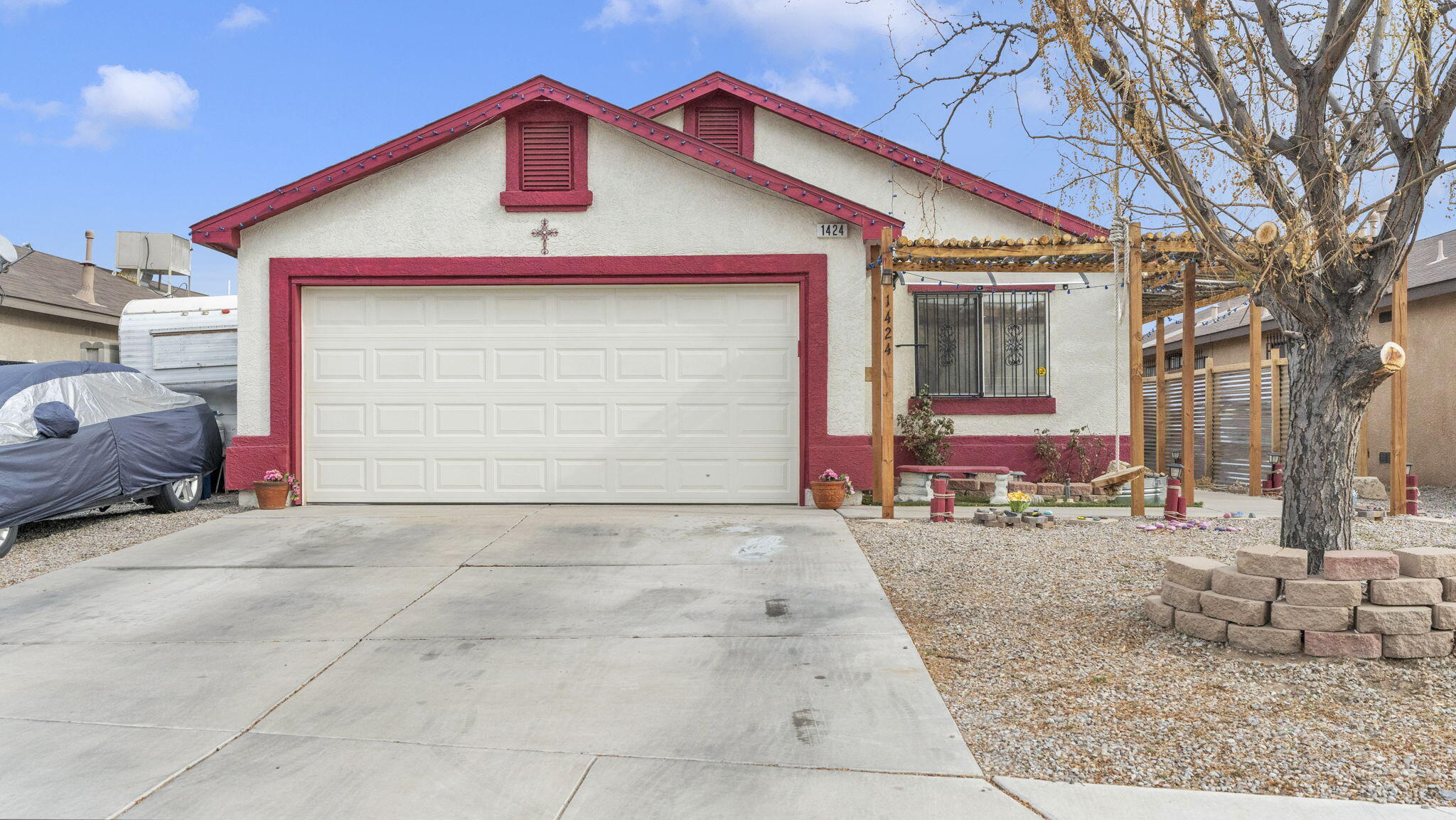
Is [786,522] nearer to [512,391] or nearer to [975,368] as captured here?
[512,391]

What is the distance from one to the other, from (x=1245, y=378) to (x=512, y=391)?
397 inches

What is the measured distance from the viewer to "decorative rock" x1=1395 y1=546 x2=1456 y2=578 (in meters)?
4.40

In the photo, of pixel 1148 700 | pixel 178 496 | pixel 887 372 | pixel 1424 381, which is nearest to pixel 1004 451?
pixel 887 372

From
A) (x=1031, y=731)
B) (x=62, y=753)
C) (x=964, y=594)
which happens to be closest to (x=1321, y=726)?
(x=1031, y=731)

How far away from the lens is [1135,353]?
29.7 ft

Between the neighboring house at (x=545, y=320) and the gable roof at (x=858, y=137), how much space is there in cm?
213

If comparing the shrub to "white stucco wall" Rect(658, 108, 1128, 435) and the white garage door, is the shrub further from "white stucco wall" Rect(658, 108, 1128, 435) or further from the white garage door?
the white garage door

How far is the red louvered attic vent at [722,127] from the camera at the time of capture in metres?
12.8

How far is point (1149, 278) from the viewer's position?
10.2 m

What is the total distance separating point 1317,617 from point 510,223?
8.18 metres

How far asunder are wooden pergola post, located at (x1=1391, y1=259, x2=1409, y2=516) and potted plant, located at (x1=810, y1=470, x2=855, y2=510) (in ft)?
18.0

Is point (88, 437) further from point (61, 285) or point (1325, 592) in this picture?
point (61, 285)

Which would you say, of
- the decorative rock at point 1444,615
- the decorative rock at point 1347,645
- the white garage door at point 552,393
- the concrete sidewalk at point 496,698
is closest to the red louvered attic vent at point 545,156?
the white garage door at point 552,393

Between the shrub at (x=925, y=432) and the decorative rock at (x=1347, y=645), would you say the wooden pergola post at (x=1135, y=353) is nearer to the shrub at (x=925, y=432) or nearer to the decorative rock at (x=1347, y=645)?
the shrub at (x=925, y=432)
